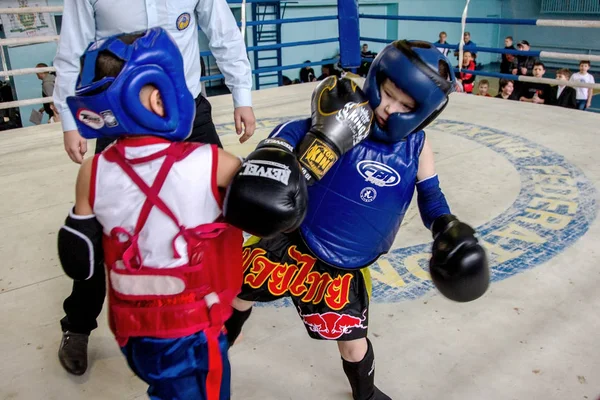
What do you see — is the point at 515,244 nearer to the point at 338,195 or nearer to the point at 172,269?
the point at 338,195

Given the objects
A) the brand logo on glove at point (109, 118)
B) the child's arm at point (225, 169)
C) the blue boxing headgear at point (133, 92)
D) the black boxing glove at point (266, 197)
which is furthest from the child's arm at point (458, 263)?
the brand logo on glove at point (109, 118)

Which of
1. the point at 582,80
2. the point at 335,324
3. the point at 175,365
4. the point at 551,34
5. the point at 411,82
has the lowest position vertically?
the point at 551,34

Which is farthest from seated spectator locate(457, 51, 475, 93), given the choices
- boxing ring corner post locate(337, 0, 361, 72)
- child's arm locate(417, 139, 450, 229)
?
child's arm locate(417, 139, 450, 229)

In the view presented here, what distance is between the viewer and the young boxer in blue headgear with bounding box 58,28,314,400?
3.12 ft

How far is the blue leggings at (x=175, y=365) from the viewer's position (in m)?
1.04

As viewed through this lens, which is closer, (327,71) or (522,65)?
(522,65)

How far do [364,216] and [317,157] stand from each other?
0.83 ft

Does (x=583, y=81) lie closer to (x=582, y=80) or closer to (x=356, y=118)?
(x=582, y=80)

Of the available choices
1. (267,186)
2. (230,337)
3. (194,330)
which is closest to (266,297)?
(230,337)

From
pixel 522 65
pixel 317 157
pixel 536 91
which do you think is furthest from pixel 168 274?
pixel 522 65

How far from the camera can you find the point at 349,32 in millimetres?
5172

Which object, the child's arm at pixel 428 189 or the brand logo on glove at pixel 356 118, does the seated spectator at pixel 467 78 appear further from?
the brand logo on glove at pixel 356 118

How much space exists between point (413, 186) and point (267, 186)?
56 cm

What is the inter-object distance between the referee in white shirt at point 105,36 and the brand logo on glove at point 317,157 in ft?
1.91
